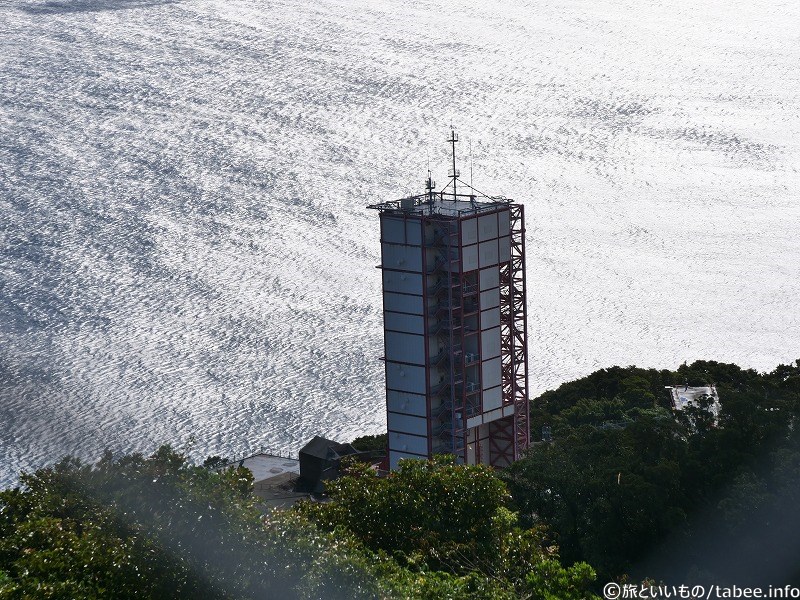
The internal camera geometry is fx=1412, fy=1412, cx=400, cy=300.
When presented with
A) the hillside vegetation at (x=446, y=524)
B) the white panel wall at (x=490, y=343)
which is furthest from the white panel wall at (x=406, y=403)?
the hillside vegetation at (x=446, y=524)

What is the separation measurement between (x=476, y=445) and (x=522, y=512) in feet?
22.8

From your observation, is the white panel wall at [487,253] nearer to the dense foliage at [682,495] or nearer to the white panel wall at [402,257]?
the white panel wall at [402,257]

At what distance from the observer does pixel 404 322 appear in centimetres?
3659

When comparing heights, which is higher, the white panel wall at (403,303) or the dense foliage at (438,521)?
the white panel wall at (403,303)

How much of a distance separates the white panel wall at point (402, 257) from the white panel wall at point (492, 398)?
390 centimetres

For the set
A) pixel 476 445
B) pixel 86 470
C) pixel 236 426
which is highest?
pixel 86 470

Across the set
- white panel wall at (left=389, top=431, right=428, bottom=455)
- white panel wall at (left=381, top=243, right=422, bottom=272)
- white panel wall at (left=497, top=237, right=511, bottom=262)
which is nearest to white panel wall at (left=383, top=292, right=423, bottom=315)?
white panel wall at (left=381, top=243, right=422, bottom=272)

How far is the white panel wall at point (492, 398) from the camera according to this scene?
37156mm

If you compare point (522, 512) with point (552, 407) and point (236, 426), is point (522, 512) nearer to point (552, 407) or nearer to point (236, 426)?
point (552, 407)

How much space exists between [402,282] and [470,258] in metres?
1.87

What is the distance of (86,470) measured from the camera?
971 inches

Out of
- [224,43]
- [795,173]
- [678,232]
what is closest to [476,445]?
[678,232]

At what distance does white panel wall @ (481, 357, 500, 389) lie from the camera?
37.0 metres

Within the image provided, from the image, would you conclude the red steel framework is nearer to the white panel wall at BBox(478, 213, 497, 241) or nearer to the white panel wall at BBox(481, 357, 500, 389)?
the white panel wall at BBox(481, 357, 500, 389)
